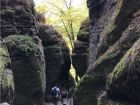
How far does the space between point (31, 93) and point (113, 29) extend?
19.5 ft

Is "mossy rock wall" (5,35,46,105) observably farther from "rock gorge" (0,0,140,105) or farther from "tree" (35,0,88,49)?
"tree" (35,0,88,49)

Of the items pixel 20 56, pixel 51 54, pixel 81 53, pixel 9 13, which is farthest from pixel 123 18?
pixel 81 53

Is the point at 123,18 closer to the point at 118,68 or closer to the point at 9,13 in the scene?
the point at 118,68

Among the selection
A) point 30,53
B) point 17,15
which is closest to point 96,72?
point 30,53

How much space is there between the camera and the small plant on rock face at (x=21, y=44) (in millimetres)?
6378

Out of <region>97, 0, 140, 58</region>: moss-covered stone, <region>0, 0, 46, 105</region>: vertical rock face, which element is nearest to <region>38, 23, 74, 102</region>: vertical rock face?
<region>0, 0, 46, 105</region>: vertical rock face

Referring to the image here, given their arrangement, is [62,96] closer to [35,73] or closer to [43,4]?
[35,73]

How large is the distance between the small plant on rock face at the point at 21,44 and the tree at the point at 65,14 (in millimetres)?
9320

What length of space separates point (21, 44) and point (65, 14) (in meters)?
10.2

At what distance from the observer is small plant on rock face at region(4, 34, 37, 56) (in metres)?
6.38

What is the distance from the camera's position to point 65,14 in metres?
15.5

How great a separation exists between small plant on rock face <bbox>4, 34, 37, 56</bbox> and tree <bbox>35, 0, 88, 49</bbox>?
9.32 m

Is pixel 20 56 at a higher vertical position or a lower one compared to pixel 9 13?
lower

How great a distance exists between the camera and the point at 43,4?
15.9 meters
